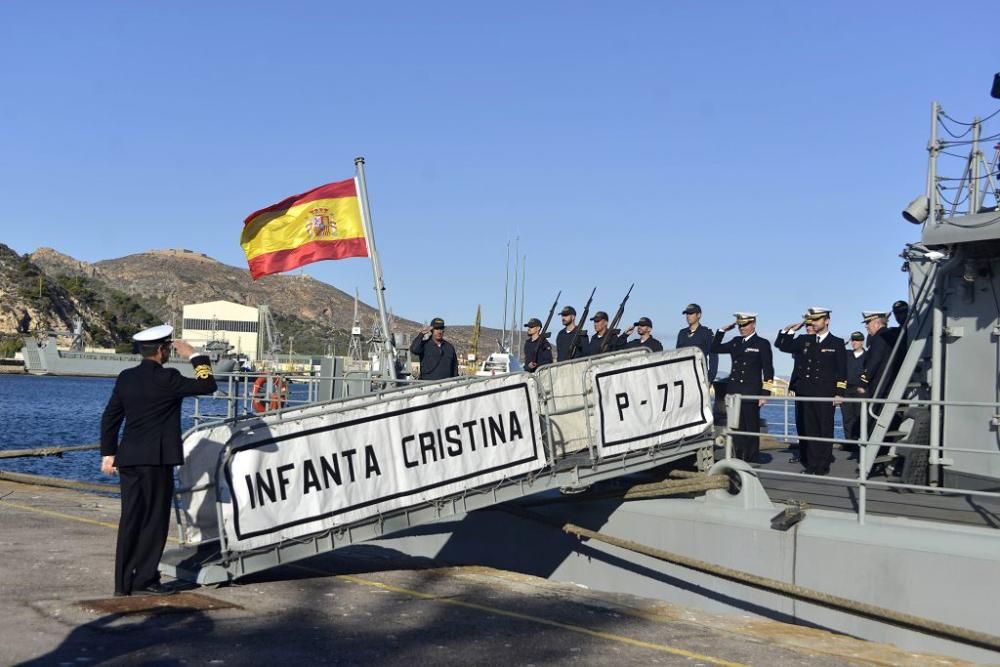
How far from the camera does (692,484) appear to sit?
29.8ft

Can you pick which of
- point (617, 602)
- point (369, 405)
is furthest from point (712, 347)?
point (369, 405)

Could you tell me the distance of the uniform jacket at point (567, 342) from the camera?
486 inches

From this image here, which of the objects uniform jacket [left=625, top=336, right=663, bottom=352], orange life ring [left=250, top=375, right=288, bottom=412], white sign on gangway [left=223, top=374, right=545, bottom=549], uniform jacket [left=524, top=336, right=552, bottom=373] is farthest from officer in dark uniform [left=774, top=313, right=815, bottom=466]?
orange life ring [left=250, top=375, right=288, bottom=412]

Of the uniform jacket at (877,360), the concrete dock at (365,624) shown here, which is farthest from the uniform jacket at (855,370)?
the concrete dock at (365,624)

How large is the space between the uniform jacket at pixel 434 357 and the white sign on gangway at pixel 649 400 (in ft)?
14.5

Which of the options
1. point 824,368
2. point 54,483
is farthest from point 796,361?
point 54,483

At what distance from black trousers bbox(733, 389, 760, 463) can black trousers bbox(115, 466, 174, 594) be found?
6.11 meters

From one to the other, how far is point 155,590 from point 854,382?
1002cm

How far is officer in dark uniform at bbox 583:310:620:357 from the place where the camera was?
12.4 metres

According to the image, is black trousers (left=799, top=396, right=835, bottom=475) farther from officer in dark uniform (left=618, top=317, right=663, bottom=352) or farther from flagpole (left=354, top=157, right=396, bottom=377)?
flagpole (left=354, top=157, right=396, bottom=377)

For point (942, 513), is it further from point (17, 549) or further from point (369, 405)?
point (17, 549)

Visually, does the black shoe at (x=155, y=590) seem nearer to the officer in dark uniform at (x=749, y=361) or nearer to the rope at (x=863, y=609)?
the rope at (x=863, y=609)

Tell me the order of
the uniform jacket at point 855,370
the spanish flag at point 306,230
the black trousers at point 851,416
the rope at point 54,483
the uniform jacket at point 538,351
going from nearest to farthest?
the spanish flag at point 306,230 < the uniform jacket at point 538,351 < the black trousers at point 851,416 < the uniform jacket at point 855,370 < the rope at point 54,483

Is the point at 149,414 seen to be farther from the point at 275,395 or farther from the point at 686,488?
the point at 275,395
